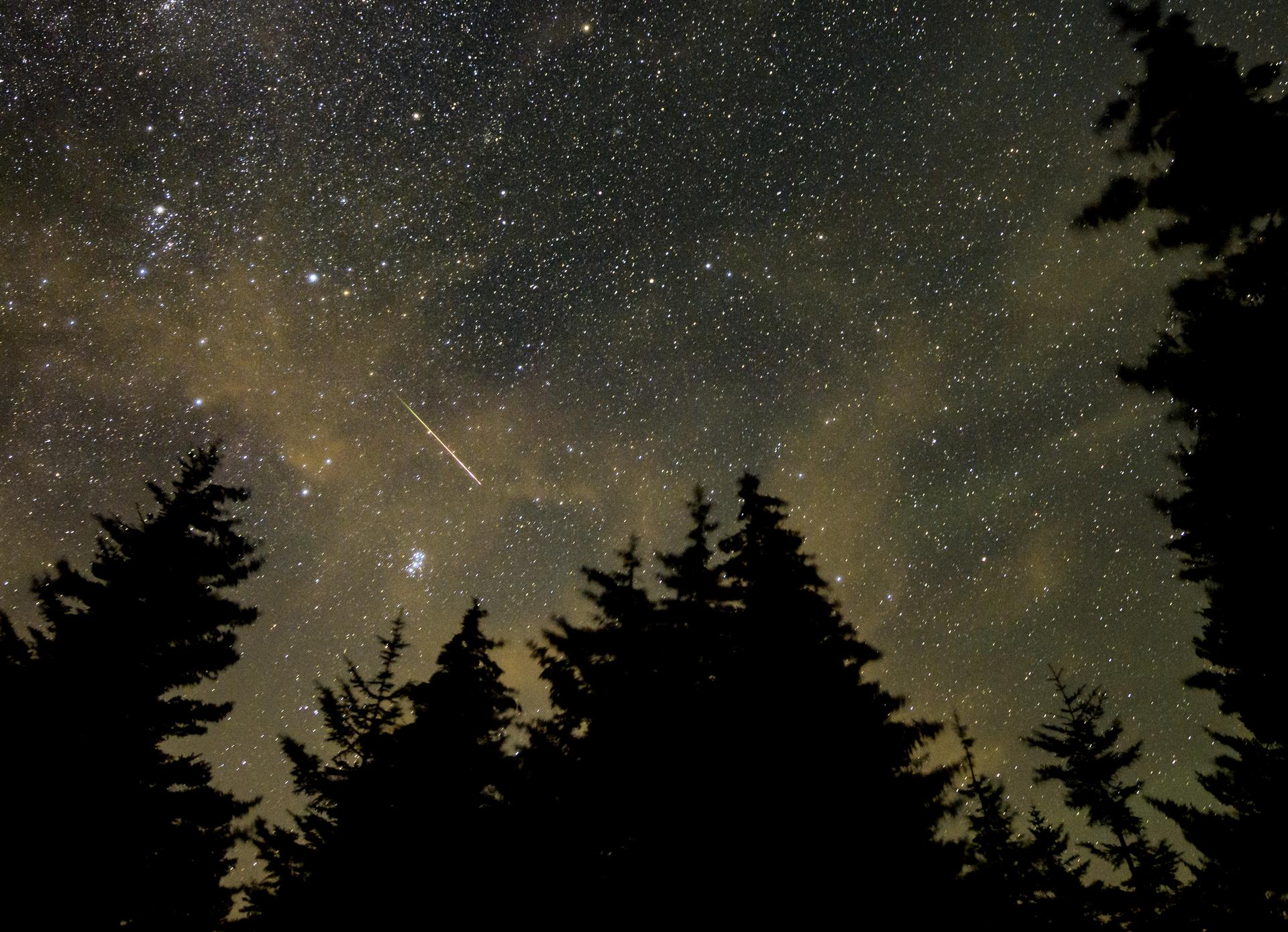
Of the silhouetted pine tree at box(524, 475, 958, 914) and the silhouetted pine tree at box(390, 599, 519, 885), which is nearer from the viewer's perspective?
the silhouetted pine tree at box(524, 475, 958, 914)

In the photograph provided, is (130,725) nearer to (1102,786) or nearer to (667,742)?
(667,742)

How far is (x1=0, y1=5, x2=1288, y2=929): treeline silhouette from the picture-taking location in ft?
22.9

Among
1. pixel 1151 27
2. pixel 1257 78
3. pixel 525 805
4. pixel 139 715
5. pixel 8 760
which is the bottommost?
pixel 525 805

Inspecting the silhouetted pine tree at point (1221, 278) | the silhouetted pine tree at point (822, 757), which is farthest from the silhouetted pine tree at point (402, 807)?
the silhouetted pine tree at point (1221, 278)

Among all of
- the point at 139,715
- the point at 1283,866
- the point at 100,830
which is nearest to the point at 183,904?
the point at 100,830

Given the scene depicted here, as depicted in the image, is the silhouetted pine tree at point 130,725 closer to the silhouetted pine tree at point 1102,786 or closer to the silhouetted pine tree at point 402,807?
A: the silhouetted pine tree at point 402,807

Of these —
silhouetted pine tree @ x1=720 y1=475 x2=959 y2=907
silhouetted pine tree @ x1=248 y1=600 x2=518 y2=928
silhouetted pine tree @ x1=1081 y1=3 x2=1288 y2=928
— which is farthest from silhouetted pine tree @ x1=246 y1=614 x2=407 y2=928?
silhouetted pine tree @ x1=1081 y1=3 x2=1288 y2=928

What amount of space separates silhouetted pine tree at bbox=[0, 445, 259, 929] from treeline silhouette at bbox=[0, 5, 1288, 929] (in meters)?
0.04

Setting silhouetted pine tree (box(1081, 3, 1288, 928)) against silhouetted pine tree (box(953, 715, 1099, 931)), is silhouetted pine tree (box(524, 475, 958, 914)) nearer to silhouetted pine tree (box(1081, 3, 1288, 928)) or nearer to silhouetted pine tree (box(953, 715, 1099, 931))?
silhouetted pine tree (box(953, 715, 1099, 931))

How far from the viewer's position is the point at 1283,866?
11312 mm

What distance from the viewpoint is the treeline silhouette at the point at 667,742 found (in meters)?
6.99

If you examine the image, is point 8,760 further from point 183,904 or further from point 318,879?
point 318,879

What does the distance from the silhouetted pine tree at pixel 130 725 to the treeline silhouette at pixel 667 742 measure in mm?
40

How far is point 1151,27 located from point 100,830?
20.3 metres
